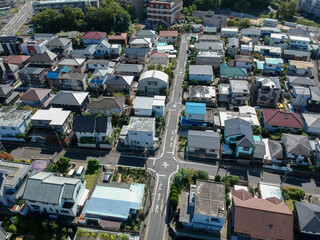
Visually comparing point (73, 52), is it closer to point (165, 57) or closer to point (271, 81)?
point (165, 57)

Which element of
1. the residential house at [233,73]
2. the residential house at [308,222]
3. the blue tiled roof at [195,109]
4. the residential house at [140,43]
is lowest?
the residential house at [308,222]

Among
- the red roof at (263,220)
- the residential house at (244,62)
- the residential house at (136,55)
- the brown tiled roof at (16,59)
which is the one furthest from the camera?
the residential house at (136,55)

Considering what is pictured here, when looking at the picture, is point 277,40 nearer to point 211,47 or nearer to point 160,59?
point 211,47

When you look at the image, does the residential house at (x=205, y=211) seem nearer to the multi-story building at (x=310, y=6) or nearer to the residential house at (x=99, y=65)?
the residential house at (x=99, y=65)

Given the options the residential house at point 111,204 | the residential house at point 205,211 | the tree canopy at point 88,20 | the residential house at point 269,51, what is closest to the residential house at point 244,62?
the residential house at point 269,51

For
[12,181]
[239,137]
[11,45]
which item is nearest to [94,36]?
[11,45]

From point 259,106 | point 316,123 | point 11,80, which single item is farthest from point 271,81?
point 11,80
